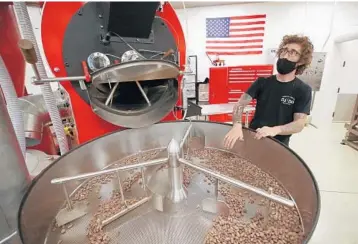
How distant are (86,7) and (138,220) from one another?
851 mm

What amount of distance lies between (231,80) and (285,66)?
2294 mm

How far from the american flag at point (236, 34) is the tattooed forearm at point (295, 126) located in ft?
9.48

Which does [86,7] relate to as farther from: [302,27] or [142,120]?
[302,27]

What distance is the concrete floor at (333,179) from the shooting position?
154 cm

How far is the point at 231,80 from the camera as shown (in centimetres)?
346

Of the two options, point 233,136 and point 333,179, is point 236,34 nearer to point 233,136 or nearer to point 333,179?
point 333,179

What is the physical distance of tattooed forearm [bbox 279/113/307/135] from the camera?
3.78 feet

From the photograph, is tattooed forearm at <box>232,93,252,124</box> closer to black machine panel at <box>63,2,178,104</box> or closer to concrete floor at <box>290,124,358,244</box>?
black machine panel at <box>63,2,178,104</box>

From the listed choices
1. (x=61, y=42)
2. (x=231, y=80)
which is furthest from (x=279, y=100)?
(x=231, y=80)

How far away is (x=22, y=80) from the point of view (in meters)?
0.98

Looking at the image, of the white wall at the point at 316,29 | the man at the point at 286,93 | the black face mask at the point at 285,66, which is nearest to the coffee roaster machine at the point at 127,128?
the man at the point at 286,93

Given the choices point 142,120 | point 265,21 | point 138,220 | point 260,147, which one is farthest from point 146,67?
point 265,21

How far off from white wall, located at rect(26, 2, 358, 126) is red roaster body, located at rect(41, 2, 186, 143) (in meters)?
2.39

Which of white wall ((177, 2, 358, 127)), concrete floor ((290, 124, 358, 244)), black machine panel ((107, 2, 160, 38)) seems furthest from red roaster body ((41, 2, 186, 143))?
white wall ((177, 2, 358, 127))
